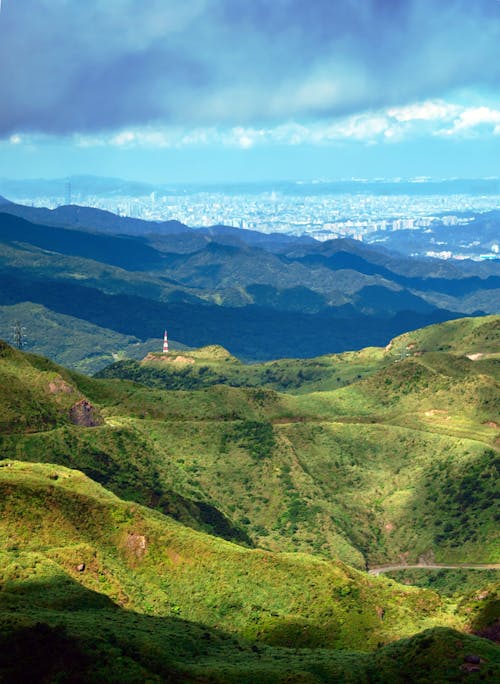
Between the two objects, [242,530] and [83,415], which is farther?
[83,415]

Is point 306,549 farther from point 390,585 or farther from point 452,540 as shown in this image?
point 390,585

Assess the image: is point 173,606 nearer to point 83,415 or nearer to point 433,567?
point 83,415

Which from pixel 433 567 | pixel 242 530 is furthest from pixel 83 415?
pixel 433 567

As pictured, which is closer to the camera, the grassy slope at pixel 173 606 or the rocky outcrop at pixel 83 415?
the grassy slope at pixel 173 606

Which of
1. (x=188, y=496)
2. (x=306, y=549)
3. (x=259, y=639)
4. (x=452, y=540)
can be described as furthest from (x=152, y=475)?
(x=259, y=639)

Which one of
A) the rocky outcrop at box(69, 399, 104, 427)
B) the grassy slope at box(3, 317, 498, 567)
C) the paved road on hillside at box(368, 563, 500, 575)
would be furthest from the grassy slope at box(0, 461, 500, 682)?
the paved road on hillside at box(368, 563, 500, 575)

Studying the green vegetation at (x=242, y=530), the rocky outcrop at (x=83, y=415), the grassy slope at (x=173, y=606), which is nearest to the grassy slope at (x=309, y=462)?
the green vegetation at (x=242, y=530)

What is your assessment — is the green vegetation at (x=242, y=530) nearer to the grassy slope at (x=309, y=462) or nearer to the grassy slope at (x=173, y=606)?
the grassy slope at (x=173, y=606)

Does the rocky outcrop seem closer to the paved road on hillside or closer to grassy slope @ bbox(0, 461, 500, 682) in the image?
grassy slope @ bbox(0, 461, 500, 682)

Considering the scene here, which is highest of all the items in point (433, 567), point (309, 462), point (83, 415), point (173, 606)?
point (83, 415)

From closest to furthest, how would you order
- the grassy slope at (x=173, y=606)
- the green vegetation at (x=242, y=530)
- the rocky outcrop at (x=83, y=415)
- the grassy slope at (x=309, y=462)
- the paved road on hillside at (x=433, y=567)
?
the grassy slope at (x=173, y=606) < the green vegetation at (x=242, y=530) < the paved road on hillside at (x=433, y=567) < the grassy slope at (x=309, y=462) < the rocky outcrop at (x=83, y=415)
